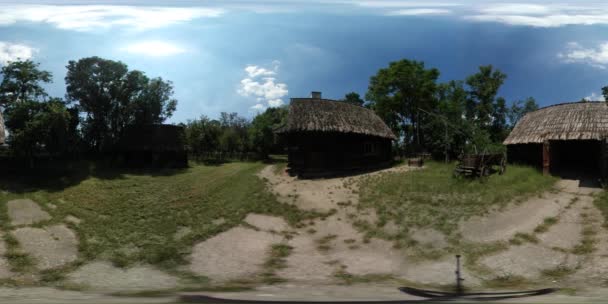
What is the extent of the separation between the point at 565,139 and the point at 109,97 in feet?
100

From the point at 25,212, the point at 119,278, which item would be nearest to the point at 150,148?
the point at 25,212

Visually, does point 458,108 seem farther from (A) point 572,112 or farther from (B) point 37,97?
(B) point 37,97

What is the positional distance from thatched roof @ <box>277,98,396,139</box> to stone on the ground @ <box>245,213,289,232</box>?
360 inches

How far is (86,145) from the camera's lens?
2908 cm

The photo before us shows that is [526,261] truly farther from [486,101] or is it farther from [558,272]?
[486,101]

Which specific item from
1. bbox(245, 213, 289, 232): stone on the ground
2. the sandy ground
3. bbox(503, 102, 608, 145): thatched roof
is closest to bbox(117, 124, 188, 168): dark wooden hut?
the sandy ground

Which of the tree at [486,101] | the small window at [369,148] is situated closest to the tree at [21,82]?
the small window at [369,148]

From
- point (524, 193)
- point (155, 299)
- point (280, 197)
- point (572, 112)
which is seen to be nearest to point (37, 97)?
point (280, 197)

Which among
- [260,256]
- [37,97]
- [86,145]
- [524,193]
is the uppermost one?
[37,97]

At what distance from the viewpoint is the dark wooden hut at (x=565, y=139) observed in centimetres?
1593

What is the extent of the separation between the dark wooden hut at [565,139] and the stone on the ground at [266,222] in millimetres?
12917

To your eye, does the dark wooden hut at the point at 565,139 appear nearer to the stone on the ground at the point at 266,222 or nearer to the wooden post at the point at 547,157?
the wooden post at the point at 547,157

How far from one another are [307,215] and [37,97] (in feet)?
72.9

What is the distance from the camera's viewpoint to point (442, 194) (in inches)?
558
